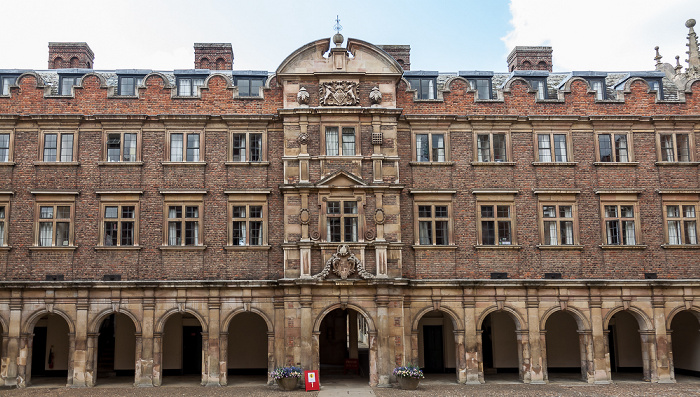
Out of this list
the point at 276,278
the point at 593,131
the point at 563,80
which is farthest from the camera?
the point at 563,80

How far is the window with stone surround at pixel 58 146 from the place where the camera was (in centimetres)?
2794

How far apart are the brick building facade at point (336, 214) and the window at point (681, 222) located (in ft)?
0.27

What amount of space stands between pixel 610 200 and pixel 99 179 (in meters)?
22.8

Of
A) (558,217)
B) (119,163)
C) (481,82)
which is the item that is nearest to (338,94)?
(481,82)

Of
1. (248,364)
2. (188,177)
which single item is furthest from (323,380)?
(188,177)

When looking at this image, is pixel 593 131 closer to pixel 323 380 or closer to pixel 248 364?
pixel 323 380

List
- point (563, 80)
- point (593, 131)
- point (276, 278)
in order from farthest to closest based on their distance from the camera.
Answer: point (563, 80), point (593, 131), point (276, 278)

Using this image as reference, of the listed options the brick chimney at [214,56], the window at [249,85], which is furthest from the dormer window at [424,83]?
the brick chimney at [214,56]

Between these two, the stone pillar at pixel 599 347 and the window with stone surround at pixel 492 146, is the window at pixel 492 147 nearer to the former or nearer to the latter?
the window with stone surround at pixel 492 146

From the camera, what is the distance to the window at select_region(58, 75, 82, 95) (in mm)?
29750

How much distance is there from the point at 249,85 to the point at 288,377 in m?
13.4

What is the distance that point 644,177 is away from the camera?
2872 cm

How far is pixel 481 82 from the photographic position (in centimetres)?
3005


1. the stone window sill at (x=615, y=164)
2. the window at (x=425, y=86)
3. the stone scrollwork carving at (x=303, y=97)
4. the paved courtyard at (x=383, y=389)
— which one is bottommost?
the paved courtyard at (x=383, y=389)
